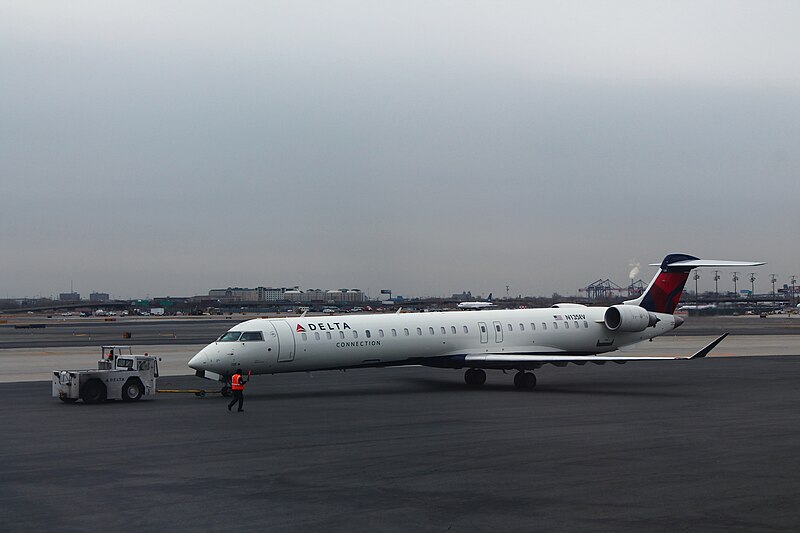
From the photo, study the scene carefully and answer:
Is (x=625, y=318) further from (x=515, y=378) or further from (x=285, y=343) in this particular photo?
(x=285, y=343)

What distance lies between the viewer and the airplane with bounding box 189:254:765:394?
116ft

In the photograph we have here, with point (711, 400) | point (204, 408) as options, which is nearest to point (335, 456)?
point (204, 408)

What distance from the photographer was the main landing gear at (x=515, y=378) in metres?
38.2

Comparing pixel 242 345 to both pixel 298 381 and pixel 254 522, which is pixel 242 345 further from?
pixel 254 522

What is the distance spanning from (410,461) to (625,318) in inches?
947

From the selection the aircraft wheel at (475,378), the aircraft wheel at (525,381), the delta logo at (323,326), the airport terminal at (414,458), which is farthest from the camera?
the aircraft wheel at (475,378)

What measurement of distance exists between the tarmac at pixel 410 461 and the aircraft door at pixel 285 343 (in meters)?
1.55

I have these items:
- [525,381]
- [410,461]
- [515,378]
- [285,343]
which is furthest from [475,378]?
[410,461]

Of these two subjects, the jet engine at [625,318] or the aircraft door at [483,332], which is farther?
the jet engine at [625,318]

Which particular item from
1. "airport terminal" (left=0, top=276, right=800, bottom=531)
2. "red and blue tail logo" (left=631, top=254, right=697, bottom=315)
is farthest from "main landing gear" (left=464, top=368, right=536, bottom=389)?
"red and blue tail logo" (left=631, top=254, right=697, bottom=315)

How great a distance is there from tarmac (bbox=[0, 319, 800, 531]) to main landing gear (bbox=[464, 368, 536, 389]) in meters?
0.99

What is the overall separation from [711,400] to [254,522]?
22.5 meters

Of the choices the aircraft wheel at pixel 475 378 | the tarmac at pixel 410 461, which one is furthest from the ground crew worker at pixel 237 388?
the aircraft wheel at pixel 475 378

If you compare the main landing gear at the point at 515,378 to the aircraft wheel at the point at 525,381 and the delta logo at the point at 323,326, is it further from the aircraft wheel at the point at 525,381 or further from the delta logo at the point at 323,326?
the delta logo at the point at 323,326
